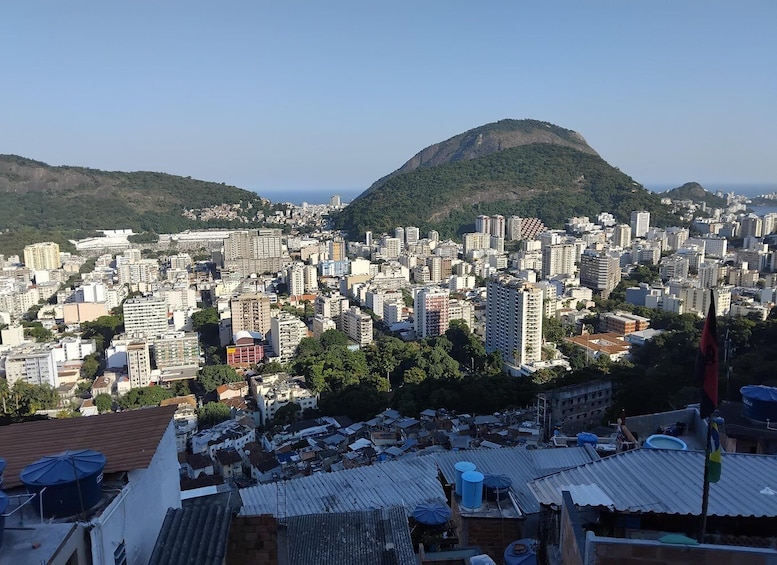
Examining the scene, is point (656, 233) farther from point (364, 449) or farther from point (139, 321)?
point (364, 449)

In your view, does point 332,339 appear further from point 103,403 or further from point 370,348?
point 103,403

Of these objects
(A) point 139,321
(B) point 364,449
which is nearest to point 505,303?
(B) point 364,449

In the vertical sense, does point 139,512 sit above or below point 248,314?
above

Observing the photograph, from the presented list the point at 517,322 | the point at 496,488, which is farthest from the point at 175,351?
the point at 496,488

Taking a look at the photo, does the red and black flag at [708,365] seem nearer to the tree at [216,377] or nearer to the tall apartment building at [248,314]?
the tree at [216,377]

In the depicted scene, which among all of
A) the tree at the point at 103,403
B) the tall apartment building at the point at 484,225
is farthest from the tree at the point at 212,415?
the tall apartment building at the point at 484,225

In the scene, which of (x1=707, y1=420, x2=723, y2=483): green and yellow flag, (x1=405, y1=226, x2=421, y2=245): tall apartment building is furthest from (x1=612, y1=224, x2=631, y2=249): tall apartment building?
(x1=707, y1=420, x2=723, y2=483): green and yellow flag

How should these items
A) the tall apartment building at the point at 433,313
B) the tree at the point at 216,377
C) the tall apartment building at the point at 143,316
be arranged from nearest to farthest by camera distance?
the tree at the point at 216,377 → the tall apartment building at the point at 433,313 → the tall apartment building at the point at 143,316
